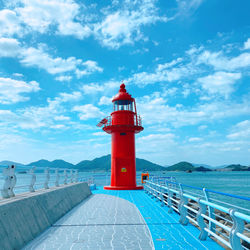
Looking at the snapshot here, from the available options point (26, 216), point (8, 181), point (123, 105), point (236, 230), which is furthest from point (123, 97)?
point (236, 230)

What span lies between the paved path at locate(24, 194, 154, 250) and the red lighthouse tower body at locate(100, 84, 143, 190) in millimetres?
7606

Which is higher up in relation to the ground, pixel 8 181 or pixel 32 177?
pixel 32 177

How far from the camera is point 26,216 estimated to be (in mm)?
5484

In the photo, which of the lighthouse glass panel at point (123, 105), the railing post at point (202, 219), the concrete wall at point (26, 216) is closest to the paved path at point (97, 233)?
the concrete wall at point (26, 216)

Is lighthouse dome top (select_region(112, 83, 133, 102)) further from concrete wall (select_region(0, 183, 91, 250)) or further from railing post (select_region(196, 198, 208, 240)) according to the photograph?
railing post (select_region(196, 198, 208, 240))

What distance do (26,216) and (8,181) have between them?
1066 millimetres

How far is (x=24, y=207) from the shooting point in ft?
18.3

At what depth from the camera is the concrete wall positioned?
14.8 ft

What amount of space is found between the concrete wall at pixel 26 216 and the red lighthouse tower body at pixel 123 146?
780cm

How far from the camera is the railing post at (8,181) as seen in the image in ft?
19.2

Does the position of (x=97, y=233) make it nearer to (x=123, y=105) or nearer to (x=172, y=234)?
(x=172, y=234)

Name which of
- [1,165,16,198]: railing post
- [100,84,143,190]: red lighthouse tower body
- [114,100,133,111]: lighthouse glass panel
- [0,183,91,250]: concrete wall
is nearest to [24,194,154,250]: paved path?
[0,183,91,250]: concrete wall

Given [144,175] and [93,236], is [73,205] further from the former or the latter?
[144,175]

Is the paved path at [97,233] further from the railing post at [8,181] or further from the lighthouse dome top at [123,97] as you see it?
the lighthouse dome top at [123,97]
